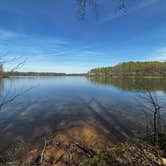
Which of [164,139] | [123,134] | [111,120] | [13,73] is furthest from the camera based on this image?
[111,120]

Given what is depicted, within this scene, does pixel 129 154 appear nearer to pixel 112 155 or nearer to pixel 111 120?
pixel 112 155

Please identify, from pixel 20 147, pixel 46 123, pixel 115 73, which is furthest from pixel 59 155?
pixel 115 73

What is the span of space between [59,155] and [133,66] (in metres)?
119

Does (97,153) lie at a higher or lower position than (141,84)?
lower

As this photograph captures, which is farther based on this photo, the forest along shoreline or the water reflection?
the water reflection

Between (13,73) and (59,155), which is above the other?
(13,73)

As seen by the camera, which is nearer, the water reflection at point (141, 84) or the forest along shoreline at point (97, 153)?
Result: the forest along shoreline at point (97, 153)

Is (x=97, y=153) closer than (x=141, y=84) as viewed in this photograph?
Yes

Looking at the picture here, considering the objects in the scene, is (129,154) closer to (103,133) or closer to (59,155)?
(59,155)

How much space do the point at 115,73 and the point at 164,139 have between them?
5152 inches

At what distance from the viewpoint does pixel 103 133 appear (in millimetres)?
9547

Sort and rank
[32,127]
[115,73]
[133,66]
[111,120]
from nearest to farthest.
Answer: [32,127] < [111,120] < [133,66] < [115,73]

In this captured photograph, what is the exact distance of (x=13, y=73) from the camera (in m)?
2.96

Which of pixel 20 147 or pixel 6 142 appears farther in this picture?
pixel 6 142
